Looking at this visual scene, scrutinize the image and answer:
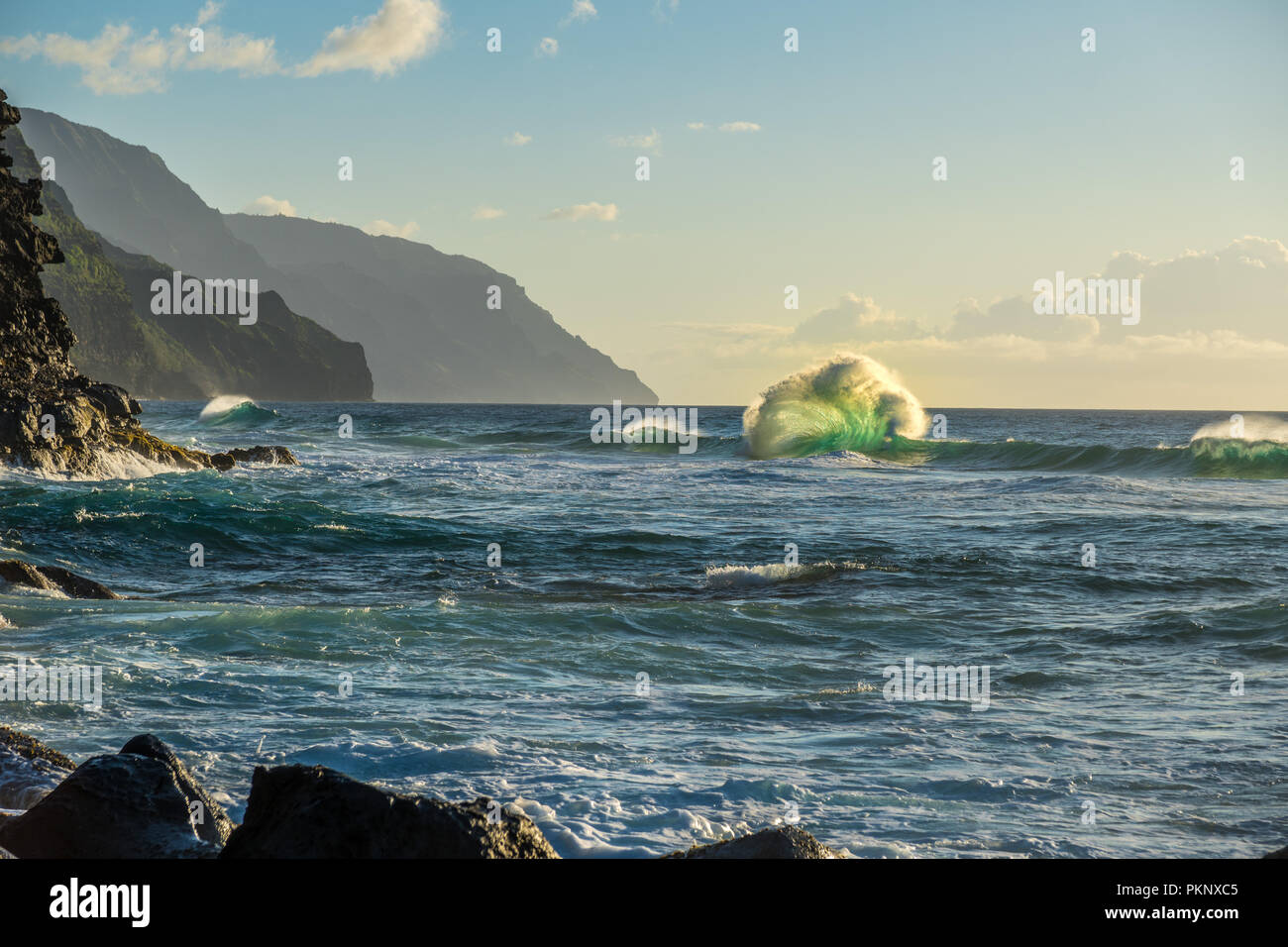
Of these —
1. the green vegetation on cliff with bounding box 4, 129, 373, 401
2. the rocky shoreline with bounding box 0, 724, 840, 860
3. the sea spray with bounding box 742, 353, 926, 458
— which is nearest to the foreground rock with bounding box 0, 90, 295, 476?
the rocky shoreline with bounding box 0, 724, 840, 860

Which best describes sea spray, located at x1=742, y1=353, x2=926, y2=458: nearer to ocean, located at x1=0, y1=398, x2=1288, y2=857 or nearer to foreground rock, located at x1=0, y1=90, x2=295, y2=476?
ocean, located at x1=0, y1=398, x2=1288, y2=857

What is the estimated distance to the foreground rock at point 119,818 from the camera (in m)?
4.21

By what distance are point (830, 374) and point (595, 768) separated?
38.5m

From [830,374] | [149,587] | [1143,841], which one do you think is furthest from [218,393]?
[1143,841]

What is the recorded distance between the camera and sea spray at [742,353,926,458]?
42.0 meters

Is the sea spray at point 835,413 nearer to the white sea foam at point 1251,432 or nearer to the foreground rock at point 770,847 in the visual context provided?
the white sea foam at point 1251,432

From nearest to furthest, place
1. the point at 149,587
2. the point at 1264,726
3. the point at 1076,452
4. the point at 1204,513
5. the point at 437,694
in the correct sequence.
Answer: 1. the point at 1264,726
2. the point at 437,694
3. the point at 149,587
4. the point at 1204,513
5. the point at 1076,452

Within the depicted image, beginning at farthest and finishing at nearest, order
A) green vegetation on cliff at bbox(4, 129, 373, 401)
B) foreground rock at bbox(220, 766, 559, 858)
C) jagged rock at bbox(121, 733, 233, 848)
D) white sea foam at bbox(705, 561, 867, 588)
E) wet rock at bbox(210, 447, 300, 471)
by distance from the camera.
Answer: green vegetation on cliff at bbox(4, 129, 373, 401), wet rock at bbox(210, 447, 300, 471), white sea foam at bbox(705, 561, 867, 588), jagged rock at bbox(121, 733, 233, 848), foreground rock at bbox(220, 766, 559, 858)

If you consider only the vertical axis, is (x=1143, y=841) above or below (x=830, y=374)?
below

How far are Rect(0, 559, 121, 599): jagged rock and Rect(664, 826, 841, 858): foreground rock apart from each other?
9963 mm
